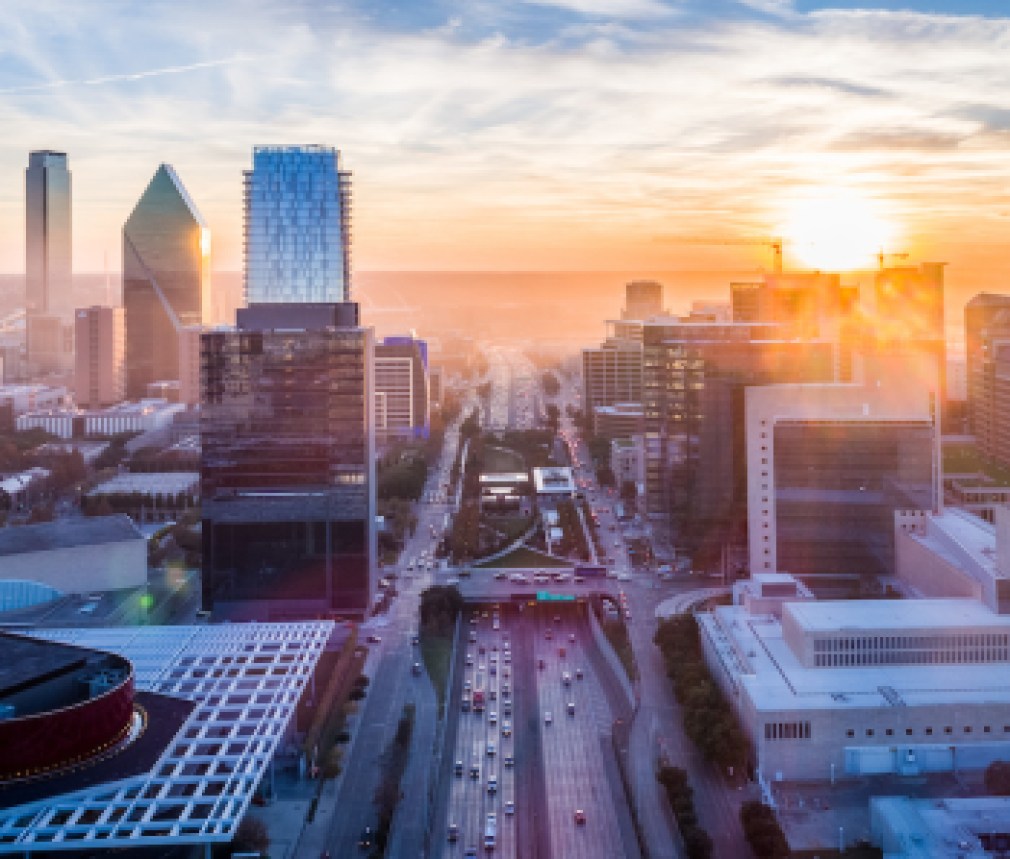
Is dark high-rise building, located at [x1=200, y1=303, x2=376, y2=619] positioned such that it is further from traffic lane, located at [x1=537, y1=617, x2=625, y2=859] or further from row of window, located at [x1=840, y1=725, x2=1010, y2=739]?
row of window, located at [x1=840, y1=725, x2=1010, y2=739]

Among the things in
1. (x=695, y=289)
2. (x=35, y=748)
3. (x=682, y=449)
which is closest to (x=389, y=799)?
(x=35, y=748)

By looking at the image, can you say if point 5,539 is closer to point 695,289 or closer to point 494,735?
point 494,735

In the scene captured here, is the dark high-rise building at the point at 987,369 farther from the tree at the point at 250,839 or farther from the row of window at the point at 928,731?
the tree at the point at 250,839

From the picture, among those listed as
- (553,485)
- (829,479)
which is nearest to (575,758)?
(829,479)

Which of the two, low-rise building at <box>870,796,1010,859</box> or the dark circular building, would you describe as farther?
the dark circular building

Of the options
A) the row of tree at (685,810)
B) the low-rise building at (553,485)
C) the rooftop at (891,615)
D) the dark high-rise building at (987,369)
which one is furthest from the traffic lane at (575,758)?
the dark high-rise building at (987,369)

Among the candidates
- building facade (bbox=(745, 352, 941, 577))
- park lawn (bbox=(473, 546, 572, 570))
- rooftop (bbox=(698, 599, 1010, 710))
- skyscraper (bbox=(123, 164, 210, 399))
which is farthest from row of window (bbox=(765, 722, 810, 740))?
skyscraper (bbox=(123, 164, 210, 399))
